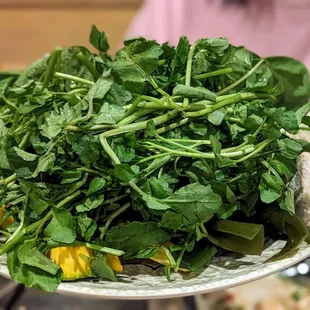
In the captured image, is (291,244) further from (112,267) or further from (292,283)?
(292,283)

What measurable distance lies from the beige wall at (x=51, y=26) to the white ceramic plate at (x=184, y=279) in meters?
1.52

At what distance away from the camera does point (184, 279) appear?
512 mm

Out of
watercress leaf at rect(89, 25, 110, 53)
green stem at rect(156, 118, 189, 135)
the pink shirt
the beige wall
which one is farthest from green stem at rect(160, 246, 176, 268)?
the beige wall

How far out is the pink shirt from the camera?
55.1 inches

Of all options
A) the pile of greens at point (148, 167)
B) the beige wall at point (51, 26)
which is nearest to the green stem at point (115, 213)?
the pile of greens at point (148, 167)

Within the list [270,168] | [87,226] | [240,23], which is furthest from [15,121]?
[240,23]

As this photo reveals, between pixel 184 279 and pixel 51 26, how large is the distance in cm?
166

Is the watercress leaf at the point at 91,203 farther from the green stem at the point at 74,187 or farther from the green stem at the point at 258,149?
the green stem at the point at 258,149

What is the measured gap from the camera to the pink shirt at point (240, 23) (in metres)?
1.40

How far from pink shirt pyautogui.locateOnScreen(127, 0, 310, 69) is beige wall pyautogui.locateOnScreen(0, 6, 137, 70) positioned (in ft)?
1.39

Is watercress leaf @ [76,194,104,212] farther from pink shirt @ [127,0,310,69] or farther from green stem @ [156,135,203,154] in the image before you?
pink shirt @ [127,0,310,69]

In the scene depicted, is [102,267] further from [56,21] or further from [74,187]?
[56,21]

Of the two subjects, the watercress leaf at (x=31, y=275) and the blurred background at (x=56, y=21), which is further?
the blurred background at (x=56, y=21)

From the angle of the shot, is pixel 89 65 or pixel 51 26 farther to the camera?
pixel 51 26
